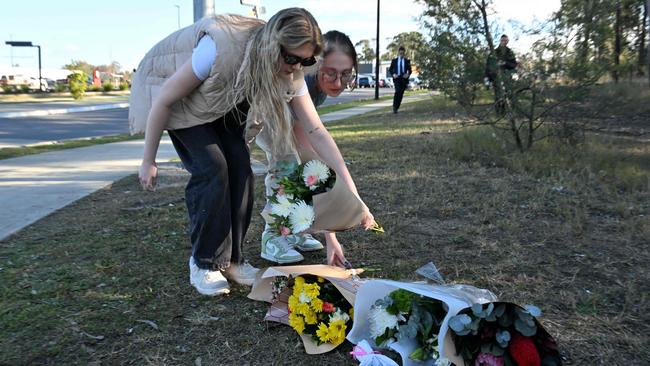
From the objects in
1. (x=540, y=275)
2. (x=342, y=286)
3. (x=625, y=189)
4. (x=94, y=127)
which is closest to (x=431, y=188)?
(x=625, y=189)

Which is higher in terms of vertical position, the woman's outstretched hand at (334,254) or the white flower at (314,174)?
the white flower at (314,174)

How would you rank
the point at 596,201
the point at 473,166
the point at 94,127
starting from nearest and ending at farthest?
1. the point at 596,201
2. the point at 473,166
3. the point at 94,127

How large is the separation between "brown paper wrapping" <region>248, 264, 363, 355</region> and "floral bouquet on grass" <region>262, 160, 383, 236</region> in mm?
189

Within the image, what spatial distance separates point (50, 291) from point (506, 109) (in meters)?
5.00

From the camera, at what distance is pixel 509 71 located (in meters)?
6.09

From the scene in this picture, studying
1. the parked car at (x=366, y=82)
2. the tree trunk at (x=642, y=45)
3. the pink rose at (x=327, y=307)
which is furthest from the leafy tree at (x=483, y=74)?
the parked car at (x=366, y=82)

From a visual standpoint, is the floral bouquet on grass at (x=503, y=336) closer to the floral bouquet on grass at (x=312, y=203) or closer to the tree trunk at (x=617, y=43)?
the floral bouquet on grass at (x=312, y=203)

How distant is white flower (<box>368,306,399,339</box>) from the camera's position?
2.05m

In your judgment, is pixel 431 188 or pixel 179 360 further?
pixel 431 188

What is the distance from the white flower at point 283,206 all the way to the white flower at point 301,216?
0.08 ft

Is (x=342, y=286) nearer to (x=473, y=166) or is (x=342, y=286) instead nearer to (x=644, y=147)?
(x=473, y=166)

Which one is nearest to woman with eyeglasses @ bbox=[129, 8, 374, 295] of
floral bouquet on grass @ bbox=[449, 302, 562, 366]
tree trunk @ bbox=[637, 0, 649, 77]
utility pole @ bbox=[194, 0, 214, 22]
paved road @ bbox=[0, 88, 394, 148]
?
floral bouquet on grass @ bbox=[449, 302, 562, 366]

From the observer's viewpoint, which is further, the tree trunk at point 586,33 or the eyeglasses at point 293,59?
the tree trunk at point 586,33

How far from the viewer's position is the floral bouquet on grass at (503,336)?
5.95 ft
